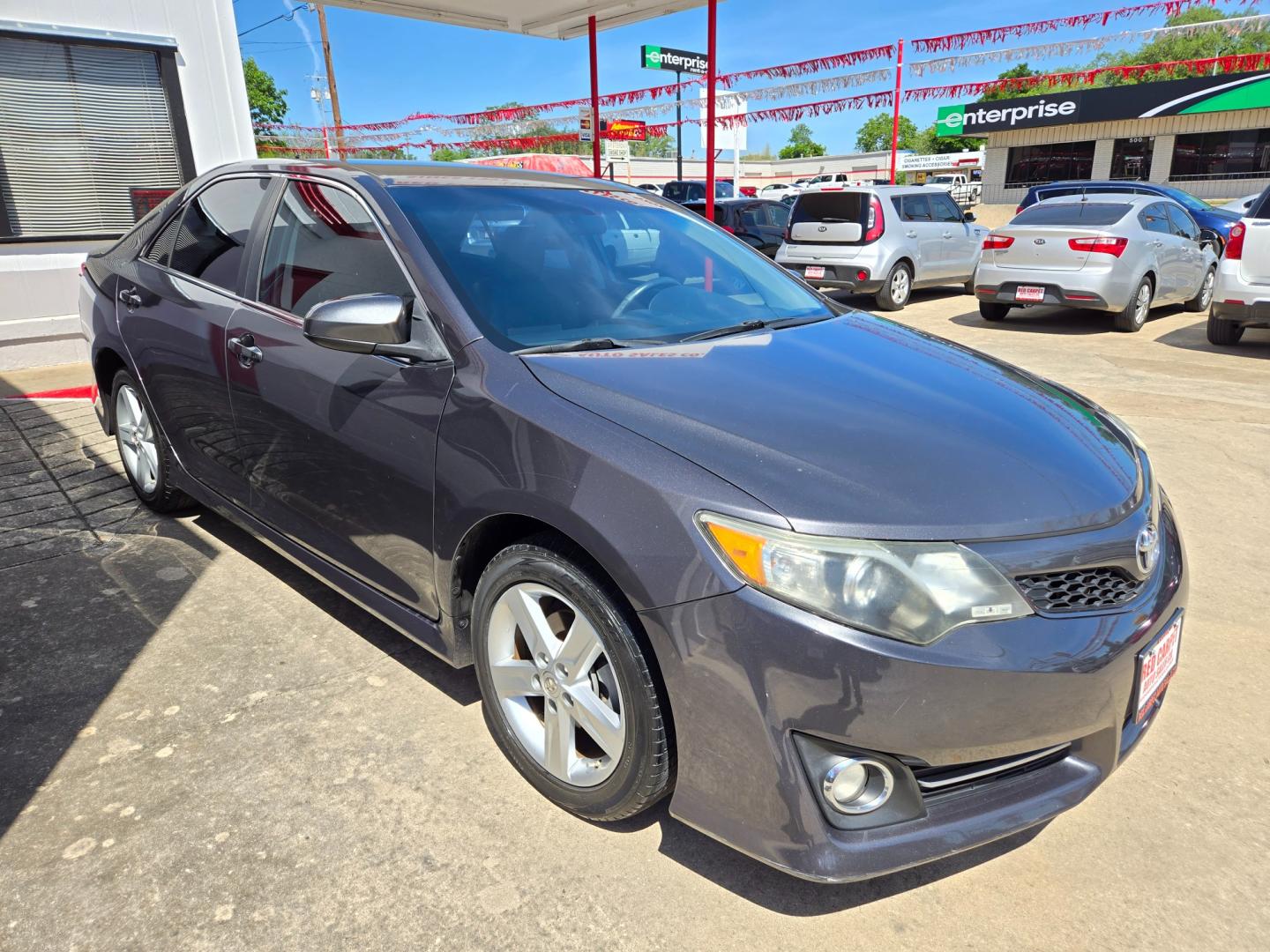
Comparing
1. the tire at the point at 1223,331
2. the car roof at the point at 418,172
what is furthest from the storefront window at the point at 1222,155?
the car roof at the point at 418,172

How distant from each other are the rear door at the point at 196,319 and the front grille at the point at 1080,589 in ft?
8.86

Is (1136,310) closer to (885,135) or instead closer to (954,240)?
(954,240)

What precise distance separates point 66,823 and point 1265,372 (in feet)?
29.0

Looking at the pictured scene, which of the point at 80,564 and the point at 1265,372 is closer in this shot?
the point at 80,564

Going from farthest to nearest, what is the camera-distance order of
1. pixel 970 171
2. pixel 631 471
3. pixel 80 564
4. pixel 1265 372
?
pixel 970 171 < pixel 1265 372 < pixel 80 564 < pixel 631 471

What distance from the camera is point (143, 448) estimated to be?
4109 mm

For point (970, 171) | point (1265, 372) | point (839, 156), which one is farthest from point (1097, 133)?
point (839, 156)

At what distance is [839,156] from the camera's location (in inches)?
2881

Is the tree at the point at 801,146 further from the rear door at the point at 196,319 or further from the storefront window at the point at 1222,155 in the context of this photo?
the rear door at the point at 196,319

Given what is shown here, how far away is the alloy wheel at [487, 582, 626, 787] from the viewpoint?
2.04m

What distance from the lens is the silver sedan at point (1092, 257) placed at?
30.3 ft

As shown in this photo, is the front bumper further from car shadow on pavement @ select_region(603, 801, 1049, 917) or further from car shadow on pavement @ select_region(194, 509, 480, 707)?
car shadow on pavement @ select_region(194, 509, 480, 707)

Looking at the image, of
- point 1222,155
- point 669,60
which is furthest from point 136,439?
point 1222,155

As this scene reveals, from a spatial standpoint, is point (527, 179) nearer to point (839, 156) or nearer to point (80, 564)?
point (80, 564)
